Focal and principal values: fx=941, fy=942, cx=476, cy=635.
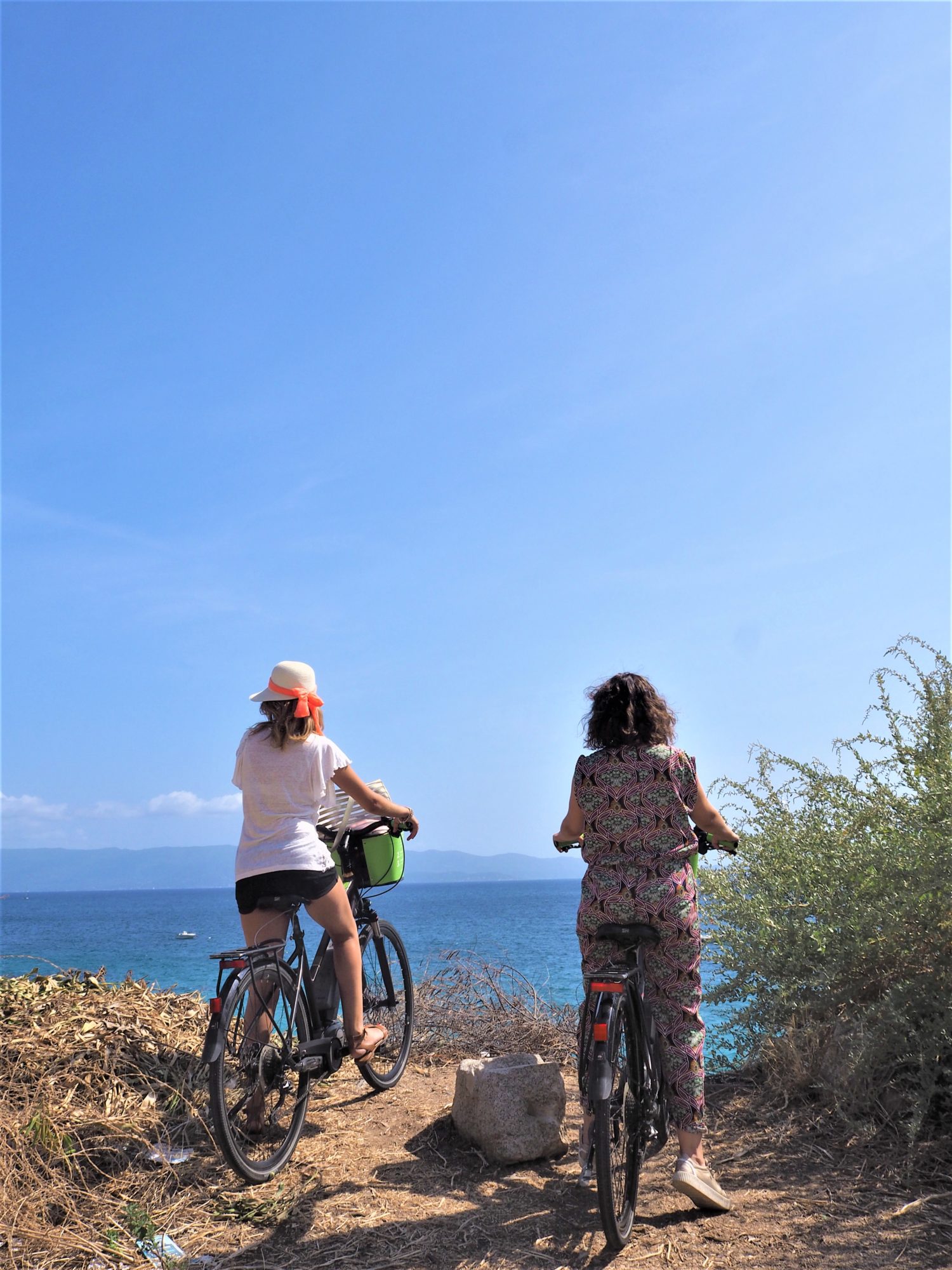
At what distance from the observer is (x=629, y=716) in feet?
13.2

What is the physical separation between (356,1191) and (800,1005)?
104 inches

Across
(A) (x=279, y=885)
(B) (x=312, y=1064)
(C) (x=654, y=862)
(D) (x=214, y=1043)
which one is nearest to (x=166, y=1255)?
(D) (x=214, y=1043)

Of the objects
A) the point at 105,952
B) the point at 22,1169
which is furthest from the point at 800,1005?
the point at 105,952

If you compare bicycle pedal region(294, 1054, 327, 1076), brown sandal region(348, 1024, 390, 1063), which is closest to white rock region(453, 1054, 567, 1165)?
brown sandal region(348, 1024, 390, 1063)

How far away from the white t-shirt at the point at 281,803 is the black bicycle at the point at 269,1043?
19 cm

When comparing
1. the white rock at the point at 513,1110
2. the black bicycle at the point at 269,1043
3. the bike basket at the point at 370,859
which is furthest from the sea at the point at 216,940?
the white rock at the point at 513,1110

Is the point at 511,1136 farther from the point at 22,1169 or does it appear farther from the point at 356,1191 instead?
the point at 22,1169

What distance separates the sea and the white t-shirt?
648 millimetres

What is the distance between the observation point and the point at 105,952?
52719 millimetres

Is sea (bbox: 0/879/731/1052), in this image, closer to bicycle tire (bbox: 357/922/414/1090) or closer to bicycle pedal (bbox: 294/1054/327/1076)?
bicycle pedal (bbox: 294/1054/327/1076)

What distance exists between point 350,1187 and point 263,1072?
67 centimetres

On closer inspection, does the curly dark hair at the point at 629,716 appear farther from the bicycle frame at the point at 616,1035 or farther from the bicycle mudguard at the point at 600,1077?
the bicycle mudguard at the point at 600,1077

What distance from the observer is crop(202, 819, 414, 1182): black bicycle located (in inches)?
153

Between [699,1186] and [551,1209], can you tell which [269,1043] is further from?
[699,1186]
